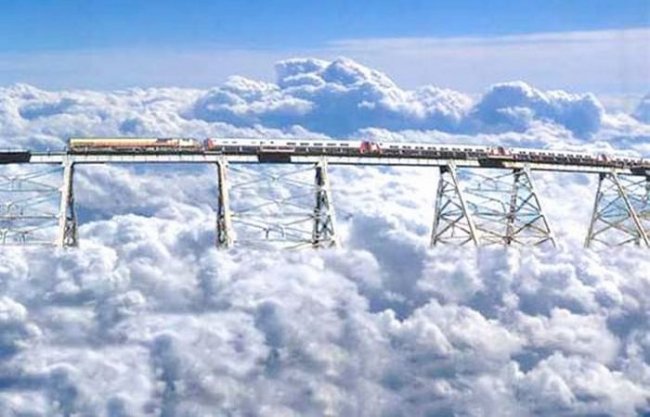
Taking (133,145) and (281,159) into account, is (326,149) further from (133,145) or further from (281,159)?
(133,145)

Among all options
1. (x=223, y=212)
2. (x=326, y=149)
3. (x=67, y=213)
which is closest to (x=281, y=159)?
(x=326, y=149)

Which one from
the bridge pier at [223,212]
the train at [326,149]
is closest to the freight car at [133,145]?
the train at [326,149]

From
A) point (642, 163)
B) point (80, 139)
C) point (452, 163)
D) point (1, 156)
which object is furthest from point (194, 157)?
point (642, 163)

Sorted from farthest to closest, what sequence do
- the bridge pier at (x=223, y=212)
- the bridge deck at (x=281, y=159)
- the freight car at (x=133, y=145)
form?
the bridge pier at (x=223, y=212), the freight car at (x=133, y=145), the bridge deck at (x=281, y=159)

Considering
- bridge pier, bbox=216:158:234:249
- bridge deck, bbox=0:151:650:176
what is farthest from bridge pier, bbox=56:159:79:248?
bridge pier, bbox=216:158:234:249

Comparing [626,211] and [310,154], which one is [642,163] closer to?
[626,211]

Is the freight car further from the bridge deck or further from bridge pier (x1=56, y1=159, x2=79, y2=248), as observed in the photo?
bridge pier (x1=56, y1=159, x2=79, y2=248)

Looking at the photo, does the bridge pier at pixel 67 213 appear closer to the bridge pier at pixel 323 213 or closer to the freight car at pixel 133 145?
the freight car at pixel 133 145
